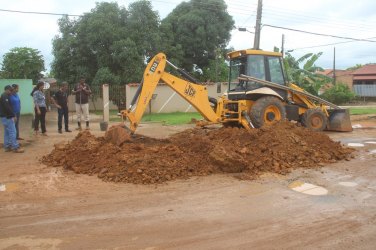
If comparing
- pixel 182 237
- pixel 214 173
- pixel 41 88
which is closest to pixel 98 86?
pixel 41 88

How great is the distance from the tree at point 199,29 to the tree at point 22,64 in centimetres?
1171

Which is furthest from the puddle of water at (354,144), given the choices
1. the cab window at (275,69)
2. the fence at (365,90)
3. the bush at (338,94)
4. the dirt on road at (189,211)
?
the fence at (365,90)

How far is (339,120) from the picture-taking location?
539 inches

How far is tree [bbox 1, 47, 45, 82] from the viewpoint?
112 feet

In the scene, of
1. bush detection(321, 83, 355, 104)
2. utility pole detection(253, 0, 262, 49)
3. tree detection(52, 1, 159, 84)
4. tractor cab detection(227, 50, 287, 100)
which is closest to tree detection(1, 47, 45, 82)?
tree detection(52, 1, 159, 84)

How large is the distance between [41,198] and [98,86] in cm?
1988

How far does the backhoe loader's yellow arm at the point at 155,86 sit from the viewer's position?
9.05 m

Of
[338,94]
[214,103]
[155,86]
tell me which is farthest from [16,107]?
[338,94]

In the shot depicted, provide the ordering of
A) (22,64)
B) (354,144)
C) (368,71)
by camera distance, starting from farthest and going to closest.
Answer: (368,71) < (22,64) < (354,144)

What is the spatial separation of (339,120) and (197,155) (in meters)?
7.47

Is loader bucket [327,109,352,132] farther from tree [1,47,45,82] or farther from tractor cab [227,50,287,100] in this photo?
tree [1,47,45,82]

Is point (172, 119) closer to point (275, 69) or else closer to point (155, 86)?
point (275, 69)

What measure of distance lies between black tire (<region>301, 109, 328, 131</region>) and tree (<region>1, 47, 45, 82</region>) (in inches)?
1069

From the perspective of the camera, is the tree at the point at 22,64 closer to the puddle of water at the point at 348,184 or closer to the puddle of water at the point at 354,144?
the puddle of water at the point at 354,144
